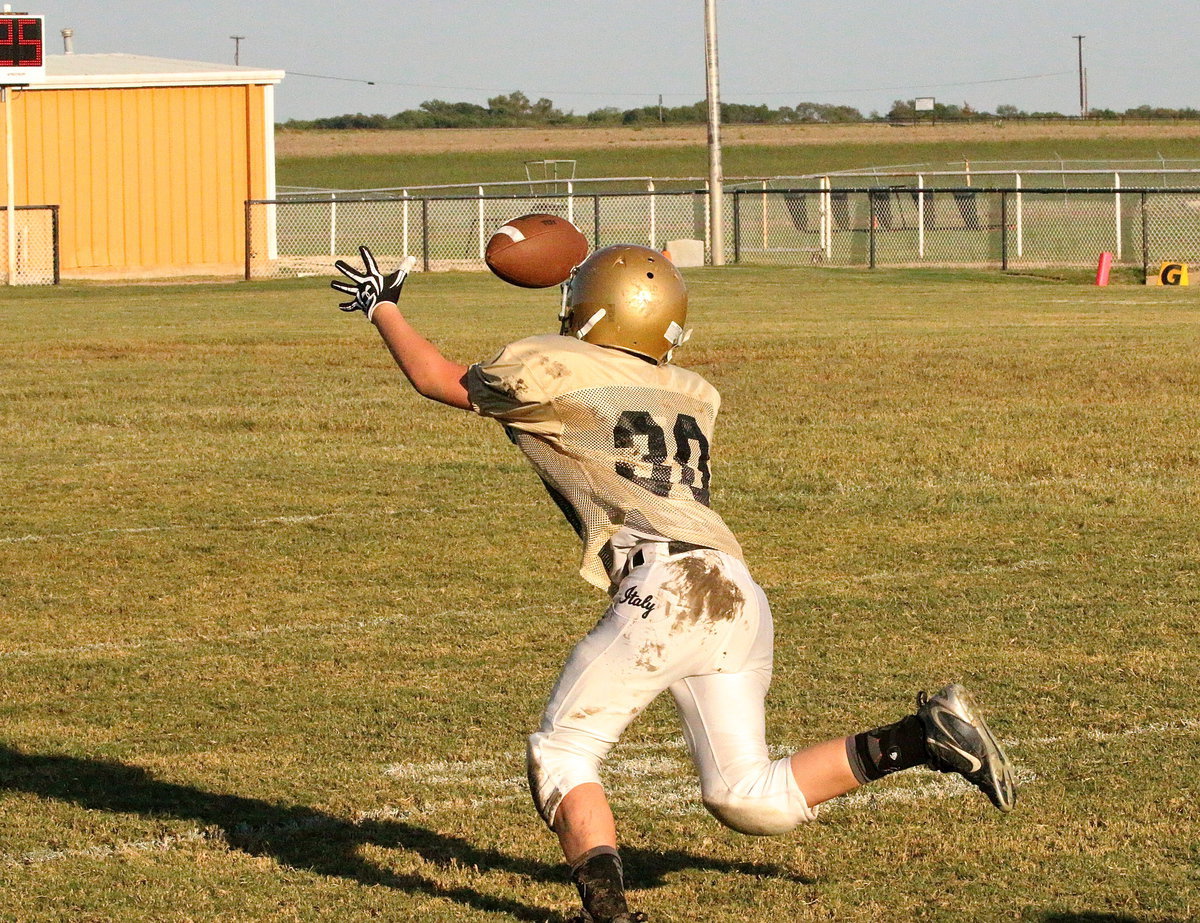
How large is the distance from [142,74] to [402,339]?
33.2m

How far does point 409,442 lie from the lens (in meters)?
12.3

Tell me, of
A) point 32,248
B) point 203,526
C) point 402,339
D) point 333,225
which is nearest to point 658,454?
point 402,339

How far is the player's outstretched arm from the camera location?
4164mm

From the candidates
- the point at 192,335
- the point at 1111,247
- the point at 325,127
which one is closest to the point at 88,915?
the point at 192,335

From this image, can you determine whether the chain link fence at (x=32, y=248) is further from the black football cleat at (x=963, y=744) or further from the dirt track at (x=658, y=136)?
the dirt track at (x=658, y=136)

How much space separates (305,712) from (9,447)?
697cm

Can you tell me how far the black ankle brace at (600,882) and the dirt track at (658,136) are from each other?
86.1 meters

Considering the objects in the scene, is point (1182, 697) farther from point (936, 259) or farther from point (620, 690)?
point (936, 259)

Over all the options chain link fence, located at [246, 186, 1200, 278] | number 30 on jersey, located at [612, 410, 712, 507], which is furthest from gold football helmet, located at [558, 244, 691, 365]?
chain link fence, located at [246, 186, 1200, 278]

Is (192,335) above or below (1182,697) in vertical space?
above

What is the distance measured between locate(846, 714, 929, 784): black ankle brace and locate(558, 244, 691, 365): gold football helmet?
3.25ft

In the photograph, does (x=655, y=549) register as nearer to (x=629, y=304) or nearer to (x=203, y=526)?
(x=629, y=304)

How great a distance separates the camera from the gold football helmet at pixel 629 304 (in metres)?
4.18

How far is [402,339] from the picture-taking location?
4254 millimetres
